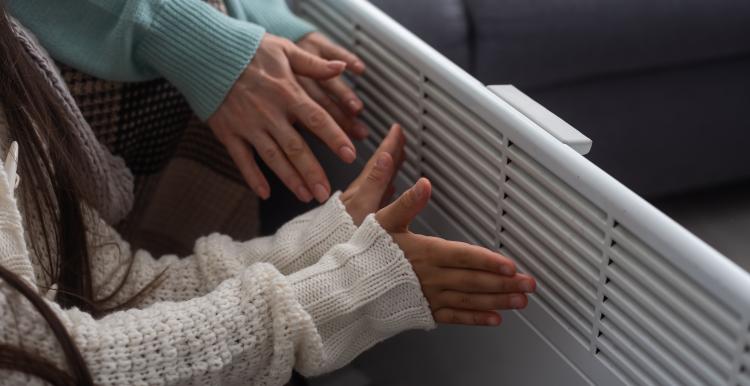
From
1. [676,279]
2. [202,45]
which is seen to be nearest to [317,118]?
[202,45]

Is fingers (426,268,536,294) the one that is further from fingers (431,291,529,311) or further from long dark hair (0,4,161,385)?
long dark hair (0,4,161,385)

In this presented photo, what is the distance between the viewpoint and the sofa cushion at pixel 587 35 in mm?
1145

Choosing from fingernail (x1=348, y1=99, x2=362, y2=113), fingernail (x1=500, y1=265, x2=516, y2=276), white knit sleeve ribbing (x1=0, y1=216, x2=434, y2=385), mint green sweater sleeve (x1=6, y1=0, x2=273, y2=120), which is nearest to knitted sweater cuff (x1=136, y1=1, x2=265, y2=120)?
mint green sweater sleeve (x1=6, y1=0, x2=273, y2=120)

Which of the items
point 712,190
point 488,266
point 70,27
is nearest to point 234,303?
point 488,266

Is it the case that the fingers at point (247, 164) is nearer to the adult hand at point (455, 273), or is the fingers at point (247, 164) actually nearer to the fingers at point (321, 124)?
Answer: the fingers at point (321, 124)

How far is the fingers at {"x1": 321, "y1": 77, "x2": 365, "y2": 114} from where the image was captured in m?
0.91

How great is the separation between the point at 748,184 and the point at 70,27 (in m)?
0.97

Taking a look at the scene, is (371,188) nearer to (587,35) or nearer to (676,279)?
(676,279)

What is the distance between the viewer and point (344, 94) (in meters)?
0.91

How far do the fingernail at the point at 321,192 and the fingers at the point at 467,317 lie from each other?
0.16 meters

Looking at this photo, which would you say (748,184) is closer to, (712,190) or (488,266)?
(712,190)

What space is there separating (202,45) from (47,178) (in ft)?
0.65

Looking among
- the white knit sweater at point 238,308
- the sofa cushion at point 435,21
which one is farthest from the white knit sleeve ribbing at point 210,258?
the sofa cushion at point 435,21

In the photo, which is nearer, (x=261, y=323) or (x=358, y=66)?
(x=261, y=323)
